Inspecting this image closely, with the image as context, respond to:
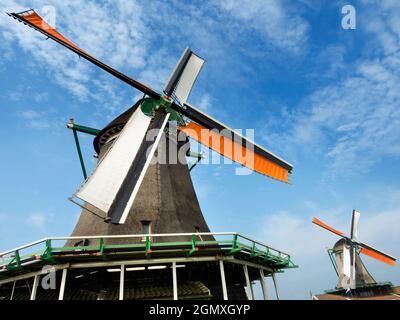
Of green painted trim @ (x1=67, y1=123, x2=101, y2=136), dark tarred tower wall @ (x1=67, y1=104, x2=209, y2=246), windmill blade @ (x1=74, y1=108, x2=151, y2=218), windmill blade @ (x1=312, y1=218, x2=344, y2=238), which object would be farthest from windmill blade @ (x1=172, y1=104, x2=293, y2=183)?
windmill blade @ (x1=312, y1=218, x2=344, y2=238)

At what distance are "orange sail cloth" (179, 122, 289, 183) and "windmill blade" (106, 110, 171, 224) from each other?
319cm

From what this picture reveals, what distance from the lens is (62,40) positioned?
1452 centimetres

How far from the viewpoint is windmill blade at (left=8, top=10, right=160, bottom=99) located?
45.9ft

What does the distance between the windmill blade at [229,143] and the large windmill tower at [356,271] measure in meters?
32.9

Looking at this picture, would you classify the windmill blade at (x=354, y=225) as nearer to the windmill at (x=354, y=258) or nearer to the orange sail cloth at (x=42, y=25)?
the windmill at (x=354, y=258)

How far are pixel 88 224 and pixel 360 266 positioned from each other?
148 ft

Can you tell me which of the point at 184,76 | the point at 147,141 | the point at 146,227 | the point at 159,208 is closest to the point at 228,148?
the point at 184,76

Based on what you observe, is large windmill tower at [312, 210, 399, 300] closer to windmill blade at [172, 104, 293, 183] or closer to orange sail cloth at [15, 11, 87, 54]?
windmill blade at [172, 104, 293, 183]

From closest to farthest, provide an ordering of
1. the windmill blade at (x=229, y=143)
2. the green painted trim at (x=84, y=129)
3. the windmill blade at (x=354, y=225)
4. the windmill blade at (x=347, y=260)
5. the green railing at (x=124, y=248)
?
the green railing at (x=124, y=248) → the green painted trim at (x=84, y=129) → the windmill blade at (x=229, y=143) → the windmill blade at (x=347, y=260) → the windmill blade at (x=354, y=225)

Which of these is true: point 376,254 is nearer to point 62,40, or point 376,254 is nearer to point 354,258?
point 354,258

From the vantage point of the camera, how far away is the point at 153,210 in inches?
524

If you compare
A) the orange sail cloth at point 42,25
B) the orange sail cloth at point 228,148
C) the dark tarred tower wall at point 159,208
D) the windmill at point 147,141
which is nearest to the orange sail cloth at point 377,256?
the windmill at point 147,141

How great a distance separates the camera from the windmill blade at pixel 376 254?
45125 mm
